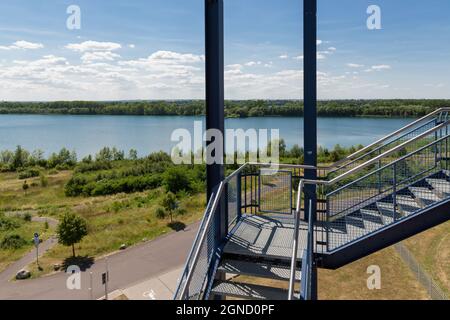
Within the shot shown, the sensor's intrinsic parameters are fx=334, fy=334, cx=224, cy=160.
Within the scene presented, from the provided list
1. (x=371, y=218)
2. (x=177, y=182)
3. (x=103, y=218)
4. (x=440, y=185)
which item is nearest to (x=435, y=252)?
(x=440, y=185)

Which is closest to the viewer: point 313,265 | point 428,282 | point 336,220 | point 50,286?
point 313,265

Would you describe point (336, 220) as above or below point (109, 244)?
above

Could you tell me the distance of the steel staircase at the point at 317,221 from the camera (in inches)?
133

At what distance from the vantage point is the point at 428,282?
7992 mm

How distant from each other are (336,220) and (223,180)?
1660mm

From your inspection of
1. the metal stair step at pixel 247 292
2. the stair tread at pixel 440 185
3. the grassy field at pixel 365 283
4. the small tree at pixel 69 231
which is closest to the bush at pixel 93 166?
the small tree at pixel 69 231

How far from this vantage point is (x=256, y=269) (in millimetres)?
3604

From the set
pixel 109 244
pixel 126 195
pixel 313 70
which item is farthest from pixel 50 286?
pixel 126 195

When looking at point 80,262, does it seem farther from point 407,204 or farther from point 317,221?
point 407,204

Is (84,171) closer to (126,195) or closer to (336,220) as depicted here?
(126,195)

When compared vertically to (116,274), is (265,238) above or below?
above

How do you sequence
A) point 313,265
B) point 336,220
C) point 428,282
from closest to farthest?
point 313,265 → point 336,220 → point 428,282

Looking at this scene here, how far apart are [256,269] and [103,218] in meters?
15.9

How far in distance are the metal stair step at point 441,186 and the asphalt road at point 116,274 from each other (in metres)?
7.00
